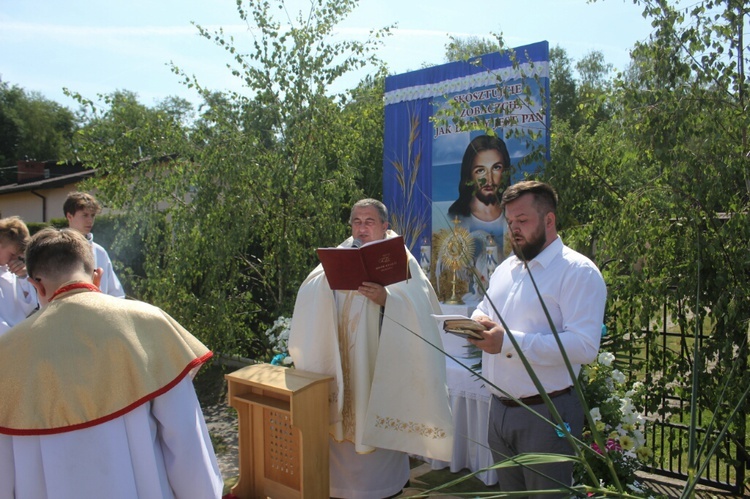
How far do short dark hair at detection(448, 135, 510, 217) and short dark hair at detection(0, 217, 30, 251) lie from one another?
3.42 m

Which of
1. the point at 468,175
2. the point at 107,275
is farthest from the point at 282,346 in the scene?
the point at 468,175

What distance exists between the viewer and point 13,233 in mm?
4273

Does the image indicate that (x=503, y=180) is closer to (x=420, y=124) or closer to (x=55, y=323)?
(x=420, y=124)

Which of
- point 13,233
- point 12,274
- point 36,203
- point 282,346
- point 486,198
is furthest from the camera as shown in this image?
point 36,203

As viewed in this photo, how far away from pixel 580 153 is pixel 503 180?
70 cm

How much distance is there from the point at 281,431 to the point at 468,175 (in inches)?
107

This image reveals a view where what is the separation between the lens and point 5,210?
27.2 metres

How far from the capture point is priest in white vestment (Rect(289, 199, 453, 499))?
12.1ft

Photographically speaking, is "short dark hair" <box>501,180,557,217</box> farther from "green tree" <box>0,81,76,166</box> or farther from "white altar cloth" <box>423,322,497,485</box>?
"green tree" <box>0,81,76,166</box>

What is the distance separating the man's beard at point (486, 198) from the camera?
5.21m

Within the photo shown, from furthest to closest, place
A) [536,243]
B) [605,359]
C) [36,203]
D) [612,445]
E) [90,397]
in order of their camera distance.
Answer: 1. [36,203]
2. [605,359]
3. [612,445]
4. [536,243]
5. [90,397]

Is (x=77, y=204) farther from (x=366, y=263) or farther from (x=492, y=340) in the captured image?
(x=492, y=340)

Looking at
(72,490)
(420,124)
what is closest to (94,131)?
(420,124)

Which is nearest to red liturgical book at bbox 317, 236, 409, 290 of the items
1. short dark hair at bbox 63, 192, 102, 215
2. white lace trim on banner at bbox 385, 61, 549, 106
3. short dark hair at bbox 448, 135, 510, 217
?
white lace trim on banner at bbox 385, 61, 549, 106
